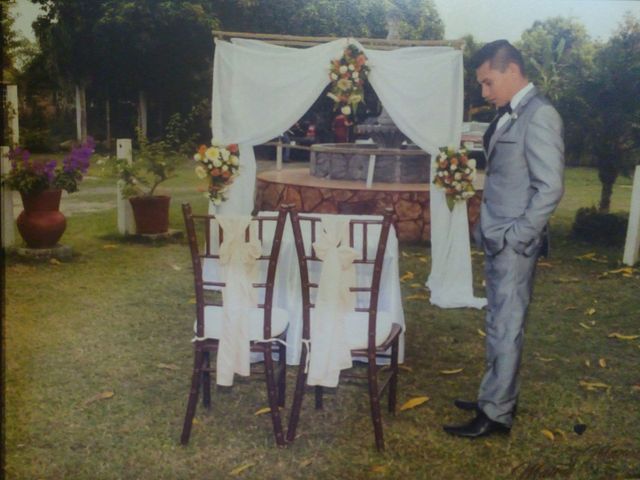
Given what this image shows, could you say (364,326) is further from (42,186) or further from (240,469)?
(42,186)

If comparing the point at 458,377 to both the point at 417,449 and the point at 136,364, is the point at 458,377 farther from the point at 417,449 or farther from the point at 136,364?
the point at 136,364

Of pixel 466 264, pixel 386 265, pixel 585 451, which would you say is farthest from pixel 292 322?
pixel 466 264

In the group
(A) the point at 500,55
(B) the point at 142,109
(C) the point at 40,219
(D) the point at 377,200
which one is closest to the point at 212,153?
(C) the point at 40,219

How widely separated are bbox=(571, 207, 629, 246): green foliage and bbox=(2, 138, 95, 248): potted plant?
6067mm

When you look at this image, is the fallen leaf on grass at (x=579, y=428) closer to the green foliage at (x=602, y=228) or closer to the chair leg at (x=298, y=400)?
the chair leg at (x=298, y=400)

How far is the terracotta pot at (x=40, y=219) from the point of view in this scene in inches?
272

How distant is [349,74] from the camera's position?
240 inches

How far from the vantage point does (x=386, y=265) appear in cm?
403

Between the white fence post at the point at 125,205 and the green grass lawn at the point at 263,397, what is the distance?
1.79 m

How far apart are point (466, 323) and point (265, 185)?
4597 mm

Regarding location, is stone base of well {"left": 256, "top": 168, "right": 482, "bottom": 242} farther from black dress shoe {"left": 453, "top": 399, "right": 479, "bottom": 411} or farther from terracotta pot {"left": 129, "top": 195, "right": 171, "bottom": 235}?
black dress shoe {"left": 453, "top": 399, "right": 479, "bottom": 411}

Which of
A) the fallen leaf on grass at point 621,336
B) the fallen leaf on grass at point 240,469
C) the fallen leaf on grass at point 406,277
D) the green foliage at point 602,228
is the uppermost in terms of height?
the green foliage at point 602,228

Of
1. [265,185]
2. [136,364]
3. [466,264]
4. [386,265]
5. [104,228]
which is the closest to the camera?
[386,265]

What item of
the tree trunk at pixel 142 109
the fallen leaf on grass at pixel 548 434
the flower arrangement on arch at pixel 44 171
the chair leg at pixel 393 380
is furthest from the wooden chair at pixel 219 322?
the tree trunk at pixel 142 109
